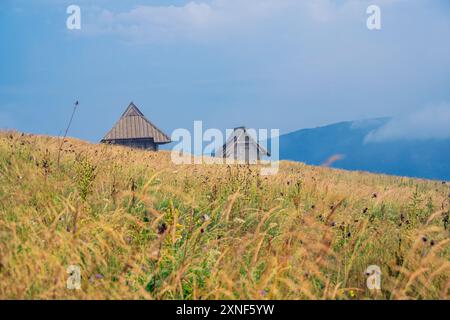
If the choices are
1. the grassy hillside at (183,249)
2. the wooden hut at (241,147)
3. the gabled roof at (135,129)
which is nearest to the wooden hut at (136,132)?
the gabled roof at (135,129)

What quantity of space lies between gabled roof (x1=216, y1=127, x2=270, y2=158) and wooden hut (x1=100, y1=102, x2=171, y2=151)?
3978 millimetres

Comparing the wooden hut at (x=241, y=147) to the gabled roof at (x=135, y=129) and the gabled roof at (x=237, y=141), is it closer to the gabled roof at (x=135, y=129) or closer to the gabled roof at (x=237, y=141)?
the gabled roof at (x=237, y=141)

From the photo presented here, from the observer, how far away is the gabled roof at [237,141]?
3288cm

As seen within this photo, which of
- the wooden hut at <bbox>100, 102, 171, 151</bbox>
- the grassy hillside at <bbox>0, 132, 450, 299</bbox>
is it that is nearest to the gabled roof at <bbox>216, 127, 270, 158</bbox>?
the wooden hut at <bbox>100, 102, 171, 151</bbox>

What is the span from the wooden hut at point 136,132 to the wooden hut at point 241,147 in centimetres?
414

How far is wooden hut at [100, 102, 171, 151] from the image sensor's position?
32.7m

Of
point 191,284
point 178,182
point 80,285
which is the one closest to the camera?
point 80,285

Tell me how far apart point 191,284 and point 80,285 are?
0.84 meters

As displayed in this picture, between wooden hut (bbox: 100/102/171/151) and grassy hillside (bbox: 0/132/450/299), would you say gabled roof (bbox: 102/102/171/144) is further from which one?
grassy hillside (bbox: 0/132/450/299)

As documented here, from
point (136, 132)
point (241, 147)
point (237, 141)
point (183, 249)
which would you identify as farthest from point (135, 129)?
point (183, 249)
